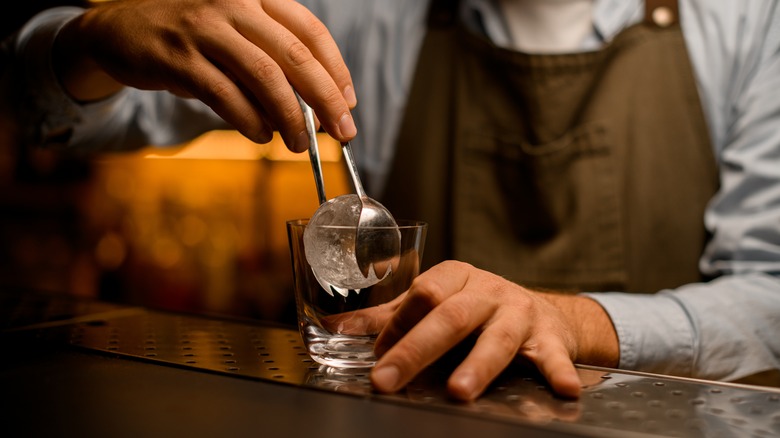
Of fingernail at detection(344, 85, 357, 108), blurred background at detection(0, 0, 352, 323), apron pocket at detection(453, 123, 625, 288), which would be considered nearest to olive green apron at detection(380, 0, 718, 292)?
apron pocket at detection(453, 123, 625, 288)

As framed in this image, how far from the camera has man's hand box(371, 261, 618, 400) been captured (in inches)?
25.7

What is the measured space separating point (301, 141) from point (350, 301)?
10.3 inches

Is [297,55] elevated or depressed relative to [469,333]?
elevated

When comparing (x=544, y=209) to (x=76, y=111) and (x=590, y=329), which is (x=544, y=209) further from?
(x=76, y=111)

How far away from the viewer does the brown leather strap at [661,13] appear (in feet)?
5.06

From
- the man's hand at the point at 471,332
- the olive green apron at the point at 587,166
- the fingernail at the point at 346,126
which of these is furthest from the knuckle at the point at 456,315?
the olive green apron at the point at 587,166

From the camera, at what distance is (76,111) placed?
1.44 metres

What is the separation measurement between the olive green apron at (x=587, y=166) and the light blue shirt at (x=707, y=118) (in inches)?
1.8

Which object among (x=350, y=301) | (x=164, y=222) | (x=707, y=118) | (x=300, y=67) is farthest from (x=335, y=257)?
(x=164, y=222)

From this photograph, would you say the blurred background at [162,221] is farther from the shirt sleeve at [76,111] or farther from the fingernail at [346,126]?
the fingernail at [346,126]

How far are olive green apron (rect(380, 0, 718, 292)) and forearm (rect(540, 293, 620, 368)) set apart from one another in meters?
0.46

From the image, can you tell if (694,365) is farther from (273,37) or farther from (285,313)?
(285,313)

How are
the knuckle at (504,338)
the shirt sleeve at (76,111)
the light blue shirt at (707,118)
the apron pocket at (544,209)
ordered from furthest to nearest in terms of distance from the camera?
the apron pocket at (544,209)
the shirt sleeve at (76,111)
the light blue shirt at (707,118)
the knuckle at (504,338)

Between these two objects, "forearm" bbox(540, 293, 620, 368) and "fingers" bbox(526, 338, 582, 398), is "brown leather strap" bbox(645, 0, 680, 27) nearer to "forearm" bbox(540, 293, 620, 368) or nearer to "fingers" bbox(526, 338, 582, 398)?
"forearm" bbox(540, 293, 620, 368)
